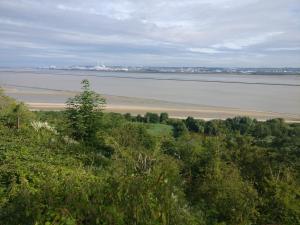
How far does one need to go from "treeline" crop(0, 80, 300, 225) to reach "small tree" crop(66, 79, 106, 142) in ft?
0.15

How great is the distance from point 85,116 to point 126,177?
14510 millimetres

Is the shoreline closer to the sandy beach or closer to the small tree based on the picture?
the sandy beach

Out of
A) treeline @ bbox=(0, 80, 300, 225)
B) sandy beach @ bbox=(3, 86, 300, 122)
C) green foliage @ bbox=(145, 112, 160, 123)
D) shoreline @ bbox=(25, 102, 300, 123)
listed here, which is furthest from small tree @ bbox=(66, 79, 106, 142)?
shoreline @ bbox=(25, 102, 300, 123)

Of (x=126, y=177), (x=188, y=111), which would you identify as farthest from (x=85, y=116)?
(x=188, y=111)

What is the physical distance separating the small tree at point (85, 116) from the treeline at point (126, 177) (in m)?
0.05

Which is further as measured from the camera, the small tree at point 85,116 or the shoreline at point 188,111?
the shoreline at point 188,111

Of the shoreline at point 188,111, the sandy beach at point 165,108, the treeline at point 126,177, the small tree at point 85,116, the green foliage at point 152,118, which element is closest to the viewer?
the treeline at point 126,177

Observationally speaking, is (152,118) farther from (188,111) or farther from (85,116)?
(85,116)

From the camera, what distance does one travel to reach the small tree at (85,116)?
19.8 meters

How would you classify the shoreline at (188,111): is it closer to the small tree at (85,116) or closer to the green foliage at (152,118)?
the green foliage at (152,118)

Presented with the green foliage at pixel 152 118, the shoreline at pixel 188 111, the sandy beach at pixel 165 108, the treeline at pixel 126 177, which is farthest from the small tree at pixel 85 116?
the shoreline at pixel 188 111

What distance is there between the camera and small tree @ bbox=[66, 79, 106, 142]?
64.8 ft

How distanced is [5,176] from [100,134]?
27.6 ft

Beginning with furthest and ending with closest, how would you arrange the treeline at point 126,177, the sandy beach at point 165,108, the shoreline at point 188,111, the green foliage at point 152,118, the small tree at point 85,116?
the sandy beach at point 165,108 < the shoreline at point 188,111 < the green foliage at point 152,118 < the small tree at point 85,116 < the treeline at point 126,177
